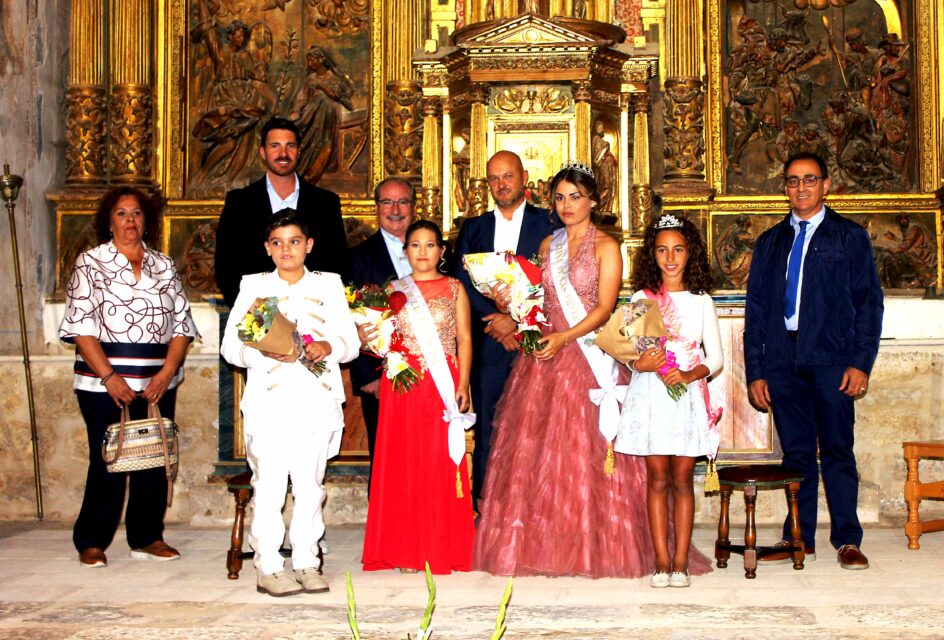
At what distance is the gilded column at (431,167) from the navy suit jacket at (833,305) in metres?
3.85

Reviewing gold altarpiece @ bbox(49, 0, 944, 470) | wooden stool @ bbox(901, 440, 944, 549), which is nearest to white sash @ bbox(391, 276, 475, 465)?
wooden stool @ bbox(901, 440, 944, 549)

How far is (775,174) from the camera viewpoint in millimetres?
9383

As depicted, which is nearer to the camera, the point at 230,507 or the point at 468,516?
the point at 468,516

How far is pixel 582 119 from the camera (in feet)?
29.0

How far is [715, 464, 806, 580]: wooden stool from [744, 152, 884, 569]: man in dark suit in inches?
4.2

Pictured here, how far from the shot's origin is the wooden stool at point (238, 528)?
557 centimetres

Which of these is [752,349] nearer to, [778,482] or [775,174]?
[778,482]

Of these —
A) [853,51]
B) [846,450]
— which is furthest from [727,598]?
[853,51]

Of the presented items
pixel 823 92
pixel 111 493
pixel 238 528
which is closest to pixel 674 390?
pixel 238 528

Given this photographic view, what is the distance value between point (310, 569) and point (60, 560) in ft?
5.23

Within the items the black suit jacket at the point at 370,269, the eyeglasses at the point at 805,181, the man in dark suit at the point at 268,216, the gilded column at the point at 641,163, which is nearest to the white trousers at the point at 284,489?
the black suit jacket at the point at 370,269

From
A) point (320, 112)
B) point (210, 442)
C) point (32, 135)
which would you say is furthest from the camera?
point (320, 112)

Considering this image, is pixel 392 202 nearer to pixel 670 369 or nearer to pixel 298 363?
pixel 298 363

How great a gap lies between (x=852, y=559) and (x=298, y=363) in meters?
2.60
